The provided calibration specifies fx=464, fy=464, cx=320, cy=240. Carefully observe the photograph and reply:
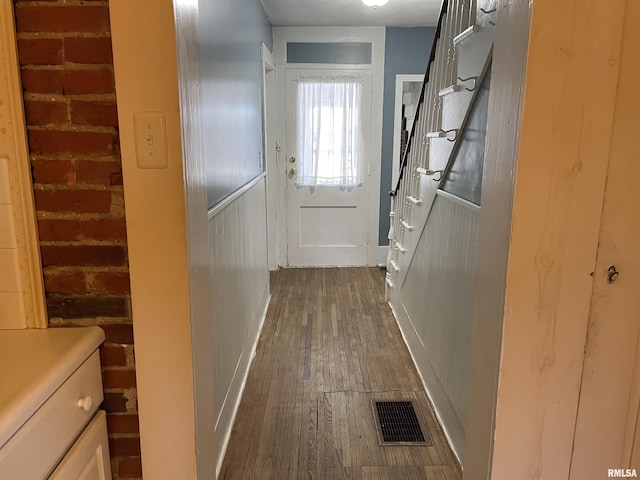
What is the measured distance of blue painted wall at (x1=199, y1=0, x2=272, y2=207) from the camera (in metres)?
1.79

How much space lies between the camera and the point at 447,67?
7.17 ft

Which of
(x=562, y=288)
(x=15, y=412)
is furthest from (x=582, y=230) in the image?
(x=15, y=412)

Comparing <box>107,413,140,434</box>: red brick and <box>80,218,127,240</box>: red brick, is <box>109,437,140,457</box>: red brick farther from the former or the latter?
<box>80,218,127,240</box>: red brick

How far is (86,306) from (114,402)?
25 cm

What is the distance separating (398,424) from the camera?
212 cm

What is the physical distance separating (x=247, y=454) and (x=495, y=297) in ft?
4.36

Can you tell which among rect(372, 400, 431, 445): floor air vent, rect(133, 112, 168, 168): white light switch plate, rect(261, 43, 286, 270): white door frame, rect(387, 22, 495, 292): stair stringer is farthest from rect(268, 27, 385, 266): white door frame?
rect(133, 112, 168, 168): white light switch plate

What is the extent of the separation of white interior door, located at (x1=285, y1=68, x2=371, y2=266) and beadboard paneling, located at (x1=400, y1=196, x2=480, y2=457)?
211 cm

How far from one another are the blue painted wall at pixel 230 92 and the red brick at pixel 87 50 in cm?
65

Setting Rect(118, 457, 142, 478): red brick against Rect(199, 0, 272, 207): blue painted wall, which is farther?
Rect(199, 0, 272, 207): blue painted wall

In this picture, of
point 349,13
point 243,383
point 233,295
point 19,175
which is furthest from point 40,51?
point 349,13

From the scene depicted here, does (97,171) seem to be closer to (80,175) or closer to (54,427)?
(80,175)

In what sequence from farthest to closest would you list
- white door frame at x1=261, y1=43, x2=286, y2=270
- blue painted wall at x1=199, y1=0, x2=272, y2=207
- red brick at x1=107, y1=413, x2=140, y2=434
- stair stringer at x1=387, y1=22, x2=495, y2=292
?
white door frame at x1=261, y1=43, x2=286, y2=270, blue painted wall at x1=199, y1=0, x2=272, y2=207, stair stringer at x1=387, y1=22, x2=495, y2=292, red brick at x1=107, y1=413, x2=140, y2=434

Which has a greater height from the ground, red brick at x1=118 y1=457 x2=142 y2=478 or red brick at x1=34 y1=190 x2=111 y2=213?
red brick at x1=34 y1=190 x2=111 y2=213
